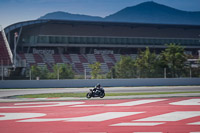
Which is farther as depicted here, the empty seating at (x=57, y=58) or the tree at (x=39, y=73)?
the empty seating at (x=57, y=58)

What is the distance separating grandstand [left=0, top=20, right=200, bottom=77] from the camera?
70.4 meters

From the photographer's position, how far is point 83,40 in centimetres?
7538

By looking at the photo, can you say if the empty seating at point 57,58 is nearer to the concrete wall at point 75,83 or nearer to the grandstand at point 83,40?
the grandstand at point 83,40

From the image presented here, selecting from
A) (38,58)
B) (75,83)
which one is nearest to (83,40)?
(38,58)

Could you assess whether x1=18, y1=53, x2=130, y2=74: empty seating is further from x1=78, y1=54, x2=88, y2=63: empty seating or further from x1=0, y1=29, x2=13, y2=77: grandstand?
x1=0, y1=29, x2=13, y2=77: grandstand

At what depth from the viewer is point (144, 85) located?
147ft

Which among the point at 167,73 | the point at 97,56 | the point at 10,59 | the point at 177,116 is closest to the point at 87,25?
the point at 97,56

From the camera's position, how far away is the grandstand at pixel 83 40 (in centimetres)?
7044

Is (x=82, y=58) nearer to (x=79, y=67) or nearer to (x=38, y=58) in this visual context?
(x=79, y=67)

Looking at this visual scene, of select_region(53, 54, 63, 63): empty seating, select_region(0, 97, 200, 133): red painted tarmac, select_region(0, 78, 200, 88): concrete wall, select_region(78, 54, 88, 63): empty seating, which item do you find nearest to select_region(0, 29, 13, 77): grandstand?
select_region(0, 78, 200, 88): concrete wall

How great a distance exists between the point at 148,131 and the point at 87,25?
65.5m

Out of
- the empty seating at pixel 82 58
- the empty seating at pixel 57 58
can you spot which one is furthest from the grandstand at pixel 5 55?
the empty seating at pixel 82 58

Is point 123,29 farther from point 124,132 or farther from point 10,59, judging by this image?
point 124,132

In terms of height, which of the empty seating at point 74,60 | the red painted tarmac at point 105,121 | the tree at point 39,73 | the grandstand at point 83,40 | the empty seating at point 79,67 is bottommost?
the red painted tarmac at point 105,121
